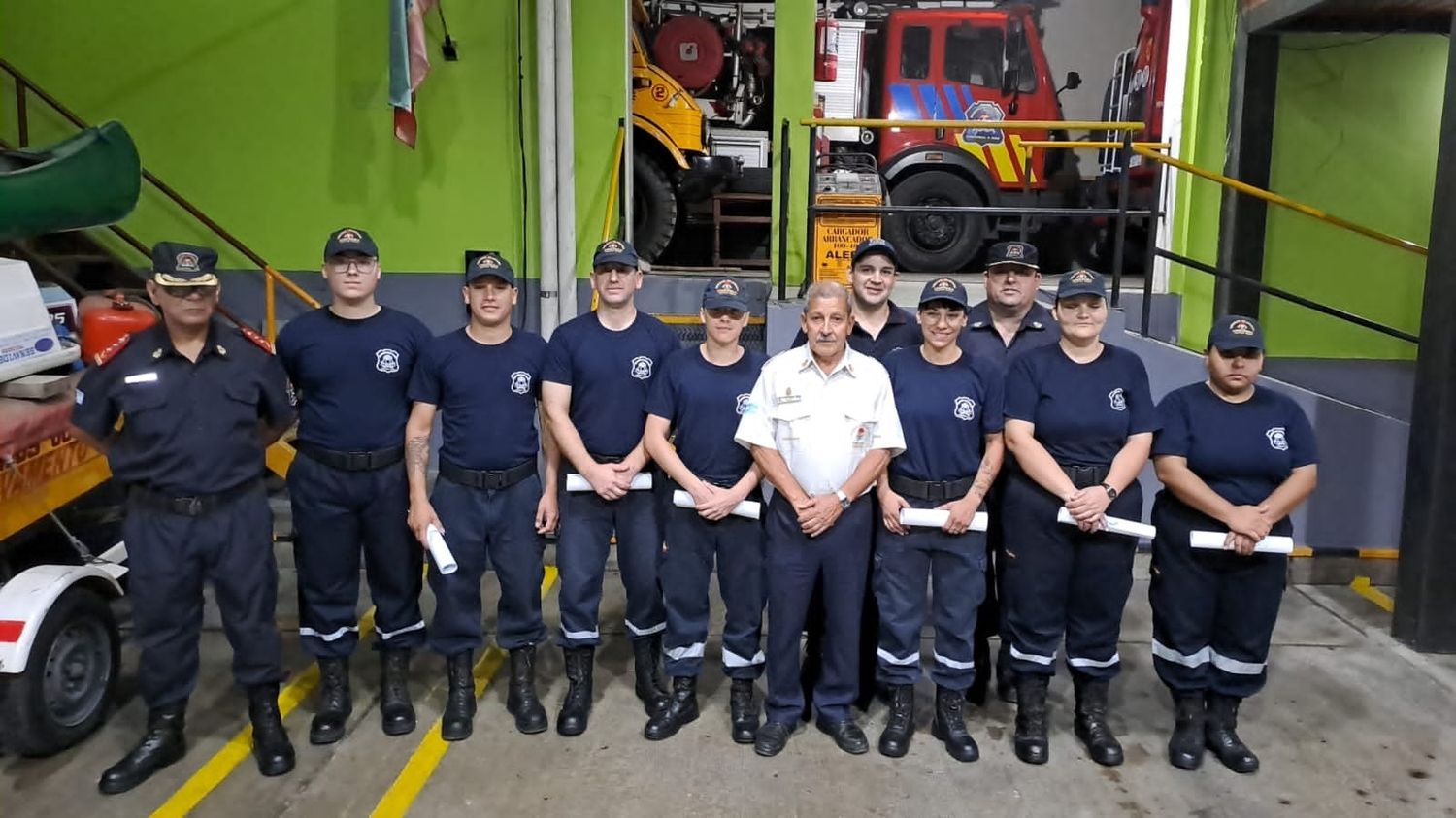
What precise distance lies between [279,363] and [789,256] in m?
3.80

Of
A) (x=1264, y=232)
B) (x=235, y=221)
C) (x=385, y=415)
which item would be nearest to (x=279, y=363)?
(x=385, y=415)

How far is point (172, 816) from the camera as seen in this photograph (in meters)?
3.39

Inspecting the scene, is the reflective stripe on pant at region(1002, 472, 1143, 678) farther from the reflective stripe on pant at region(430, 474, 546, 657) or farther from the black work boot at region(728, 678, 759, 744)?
the reflective stripe on pant at region(430, 474, 546, 657)

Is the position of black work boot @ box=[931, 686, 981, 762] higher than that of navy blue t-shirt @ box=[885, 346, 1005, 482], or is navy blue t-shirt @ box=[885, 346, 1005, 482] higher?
navy blue t-shirt @ box=[885, 346, 1005, 482]

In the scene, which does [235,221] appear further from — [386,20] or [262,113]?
[386,20]

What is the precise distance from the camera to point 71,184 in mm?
4918

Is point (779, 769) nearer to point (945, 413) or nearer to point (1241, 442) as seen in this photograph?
point (945, 413)

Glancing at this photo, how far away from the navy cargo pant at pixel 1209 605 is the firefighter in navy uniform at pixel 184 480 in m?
3.31

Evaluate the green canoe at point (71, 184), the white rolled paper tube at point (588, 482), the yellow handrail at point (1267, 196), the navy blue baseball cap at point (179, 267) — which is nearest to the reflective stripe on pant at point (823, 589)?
the white rolled paper tube at point (588, 482)

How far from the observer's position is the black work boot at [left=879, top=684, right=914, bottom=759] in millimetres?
3834

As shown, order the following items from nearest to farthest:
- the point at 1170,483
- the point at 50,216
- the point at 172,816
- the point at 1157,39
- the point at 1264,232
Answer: the point at 172,816
the point at 1170,483
the point at 50,216
the point at 1264,232
the point at 1157,39

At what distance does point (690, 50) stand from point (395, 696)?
23.2 ft

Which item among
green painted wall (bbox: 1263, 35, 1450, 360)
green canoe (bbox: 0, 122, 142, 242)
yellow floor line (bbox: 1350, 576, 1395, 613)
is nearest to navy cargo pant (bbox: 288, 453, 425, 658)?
green canoe (bbox: 0, 122, 142, 242)

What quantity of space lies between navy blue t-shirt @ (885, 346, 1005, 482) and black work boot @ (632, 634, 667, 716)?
1286 millimetres
